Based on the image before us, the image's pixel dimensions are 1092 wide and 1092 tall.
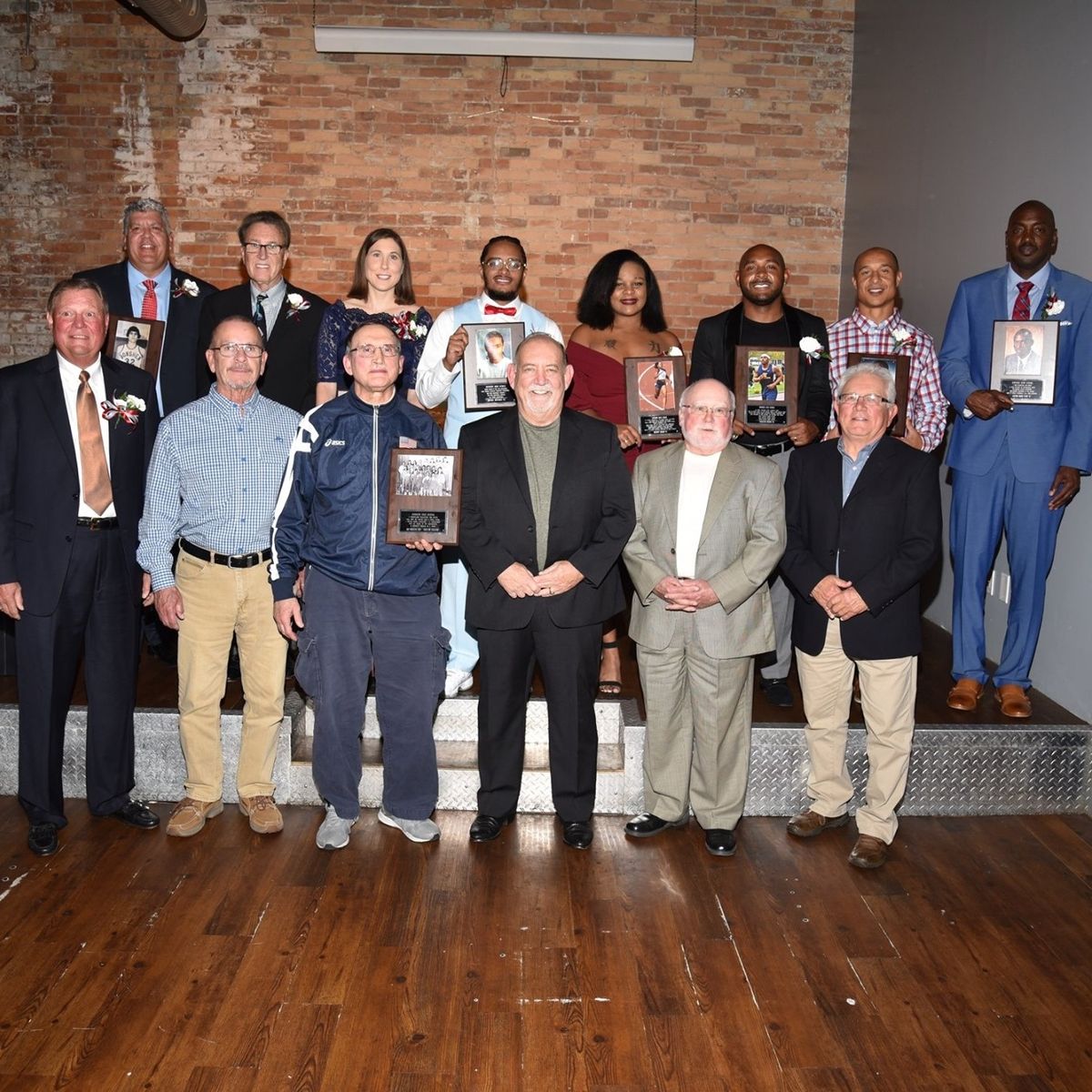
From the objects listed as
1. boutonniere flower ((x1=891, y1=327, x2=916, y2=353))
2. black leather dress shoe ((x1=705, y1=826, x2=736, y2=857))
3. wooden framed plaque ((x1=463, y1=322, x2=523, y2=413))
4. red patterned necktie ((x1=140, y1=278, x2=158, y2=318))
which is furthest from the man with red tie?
boutonniere flower ((x1=891, y1=327, x2=916, y2=353))

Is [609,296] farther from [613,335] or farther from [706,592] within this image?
[706,592]

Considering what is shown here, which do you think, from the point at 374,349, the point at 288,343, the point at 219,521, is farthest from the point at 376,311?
the point at 219,521

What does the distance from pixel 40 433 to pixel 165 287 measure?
1.26m

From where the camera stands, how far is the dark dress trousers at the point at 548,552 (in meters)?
4.09

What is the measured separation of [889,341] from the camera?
480 cm

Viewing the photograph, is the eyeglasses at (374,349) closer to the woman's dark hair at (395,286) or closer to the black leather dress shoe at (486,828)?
the woman's dark hair at (395,286)

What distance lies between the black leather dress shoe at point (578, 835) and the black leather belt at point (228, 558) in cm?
152

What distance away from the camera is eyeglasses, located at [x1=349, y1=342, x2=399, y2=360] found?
3.96 metres

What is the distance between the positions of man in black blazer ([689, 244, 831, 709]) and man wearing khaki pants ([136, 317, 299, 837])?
6.08 feet

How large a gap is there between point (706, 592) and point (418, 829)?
1.41 metres

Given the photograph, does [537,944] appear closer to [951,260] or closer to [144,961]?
[144,961]

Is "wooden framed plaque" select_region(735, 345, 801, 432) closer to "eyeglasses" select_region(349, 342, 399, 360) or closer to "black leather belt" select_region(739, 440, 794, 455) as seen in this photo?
"black leather belt" select_region(739, 440, 794, 455)

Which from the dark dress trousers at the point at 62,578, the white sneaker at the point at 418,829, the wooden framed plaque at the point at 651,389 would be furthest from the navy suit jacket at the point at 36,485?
the wooden framed plaque at the point at 651,389

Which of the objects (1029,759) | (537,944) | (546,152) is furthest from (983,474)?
(546,152)
